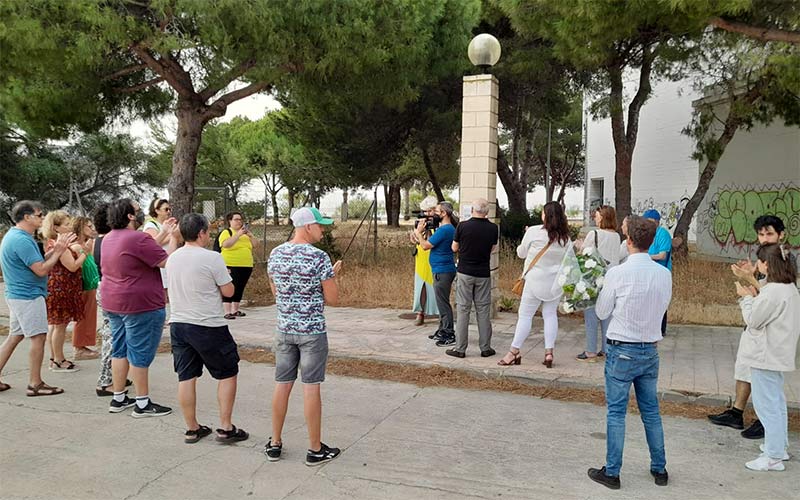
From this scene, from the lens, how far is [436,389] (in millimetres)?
5980

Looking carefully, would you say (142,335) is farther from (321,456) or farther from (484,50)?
(484,50)

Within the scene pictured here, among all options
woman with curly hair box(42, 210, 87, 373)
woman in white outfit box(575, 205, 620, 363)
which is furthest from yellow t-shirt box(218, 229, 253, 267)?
woman in white outfit box(575, 205, 620, 363)

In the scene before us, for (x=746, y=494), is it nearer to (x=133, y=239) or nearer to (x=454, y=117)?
(x=133, y=239)

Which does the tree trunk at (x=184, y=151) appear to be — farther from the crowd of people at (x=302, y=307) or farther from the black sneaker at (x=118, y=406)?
the black sneaker at (x=118, y=406)

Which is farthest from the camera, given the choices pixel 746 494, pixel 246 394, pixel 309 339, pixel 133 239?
pixel 246 394

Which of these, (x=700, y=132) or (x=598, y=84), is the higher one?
(x=598, y=84)

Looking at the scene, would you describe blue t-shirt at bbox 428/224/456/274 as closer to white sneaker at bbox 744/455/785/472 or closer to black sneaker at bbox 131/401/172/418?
black sneaker at bbox 131/401/172/418

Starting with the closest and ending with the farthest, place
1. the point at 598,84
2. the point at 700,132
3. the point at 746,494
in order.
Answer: the point at 746,494 → the point at 700,132 → the point at 598,84

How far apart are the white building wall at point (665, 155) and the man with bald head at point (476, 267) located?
17.9m

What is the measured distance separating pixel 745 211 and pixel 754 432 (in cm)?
1595

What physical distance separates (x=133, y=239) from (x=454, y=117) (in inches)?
530

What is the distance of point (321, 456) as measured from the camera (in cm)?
414

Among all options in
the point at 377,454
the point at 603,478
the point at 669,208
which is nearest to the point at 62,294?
the point at 377,454

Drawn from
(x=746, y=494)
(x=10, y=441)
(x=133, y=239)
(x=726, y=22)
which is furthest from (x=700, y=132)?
(x=10, y=441)
